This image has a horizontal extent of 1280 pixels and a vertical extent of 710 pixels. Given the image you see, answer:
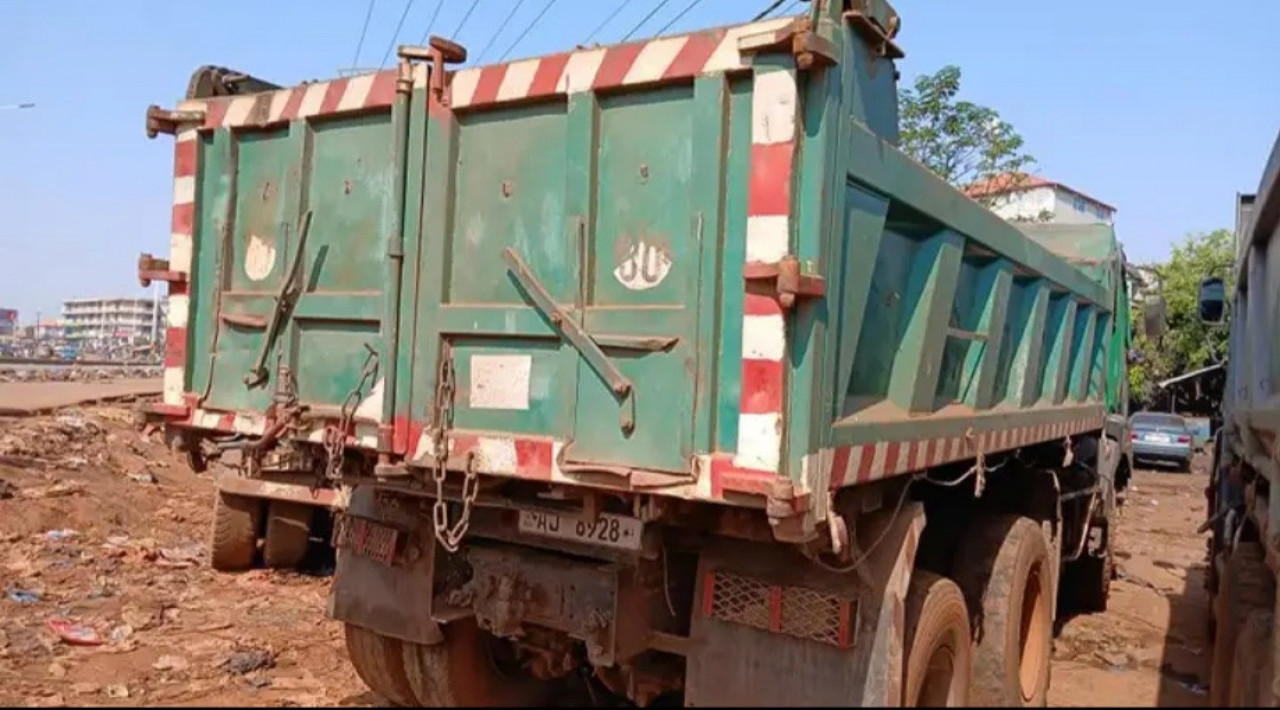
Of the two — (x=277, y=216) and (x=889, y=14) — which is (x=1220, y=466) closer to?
(x=889, y=14)

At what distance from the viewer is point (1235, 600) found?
4613mm

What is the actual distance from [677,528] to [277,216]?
1844 millimetres

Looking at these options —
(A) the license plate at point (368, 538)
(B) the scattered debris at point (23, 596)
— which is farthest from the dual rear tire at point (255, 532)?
(A) the license plate at point (368, 538)

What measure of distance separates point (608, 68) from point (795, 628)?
1799 millimetres

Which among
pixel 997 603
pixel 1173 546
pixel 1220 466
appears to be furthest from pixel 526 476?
pixel 1173 546

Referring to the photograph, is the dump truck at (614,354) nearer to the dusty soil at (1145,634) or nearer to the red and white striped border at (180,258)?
the red and white striped border at (180,258)

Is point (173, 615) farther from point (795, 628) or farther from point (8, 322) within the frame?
point (8, 322)

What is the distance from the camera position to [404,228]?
3.30m

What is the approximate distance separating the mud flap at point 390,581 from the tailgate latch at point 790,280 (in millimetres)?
1831

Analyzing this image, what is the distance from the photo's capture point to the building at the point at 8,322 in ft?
234

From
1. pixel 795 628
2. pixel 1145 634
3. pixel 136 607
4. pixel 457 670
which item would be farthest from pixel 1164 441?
pixel 795 628

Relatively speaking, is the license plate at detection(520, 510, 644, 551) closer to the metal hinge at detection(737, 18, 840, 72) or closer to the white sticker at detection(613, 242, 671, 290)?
the white sticker at detection(613, 242, 671, 290)

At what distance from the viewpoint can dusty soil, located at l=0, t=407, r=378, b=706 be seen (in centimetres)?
488

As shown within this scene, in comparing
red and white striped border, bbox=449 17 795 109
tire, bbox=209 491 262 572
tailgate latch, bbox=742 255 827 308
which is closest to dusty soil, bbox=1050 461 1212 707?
tailgate latch, bbox=742 255 827 308
